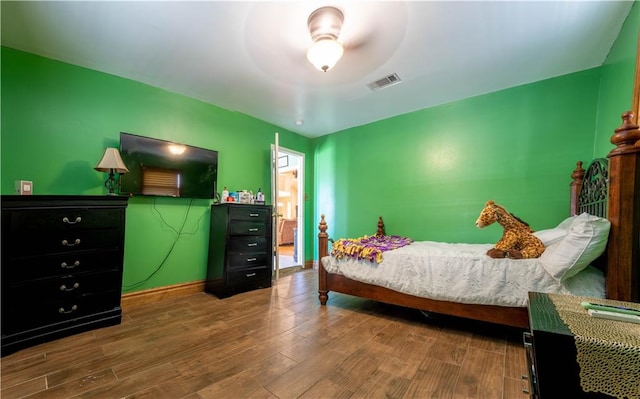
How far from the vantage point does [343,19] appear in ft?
5.83

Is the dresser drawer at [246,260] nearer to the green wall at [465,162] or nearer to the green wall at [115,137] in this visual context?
the green wall at [115,137]

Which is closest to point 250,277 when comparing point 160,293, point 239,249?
point 239,249

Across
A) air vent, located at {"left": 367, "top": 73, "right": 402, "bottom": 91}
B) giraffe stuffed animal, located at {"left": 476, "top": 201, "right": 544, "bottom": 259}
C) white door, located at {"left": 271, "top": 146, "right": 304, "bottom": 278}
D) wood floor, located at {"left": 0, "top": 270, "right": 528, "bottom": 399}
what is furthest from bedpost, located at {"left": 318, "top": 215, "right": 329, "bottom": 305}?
air vent, located at {"left": 367, "top": 73, "right": 402, "bottom": 91}

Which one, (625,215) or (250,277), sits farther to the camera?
(250,277)

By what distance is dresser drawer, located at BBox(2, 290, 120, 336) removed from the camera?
167cm

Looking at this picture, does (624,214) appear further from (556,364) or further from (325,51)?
(325,51)

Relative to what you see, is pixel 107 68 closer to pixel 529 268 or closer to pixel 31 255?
pixel 31 255

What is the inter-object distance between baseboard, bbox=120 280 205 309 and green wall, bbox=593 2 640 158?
4347mm

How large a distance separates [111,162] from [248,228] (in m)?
1.50

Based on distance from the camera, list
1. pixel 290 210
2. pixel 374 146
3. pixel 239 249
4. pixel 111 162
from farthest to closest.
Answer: pixel 290 210
pixel 374 146
pixel 239 249
pixel 111 162

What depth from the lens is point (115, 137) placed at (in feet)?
8.30

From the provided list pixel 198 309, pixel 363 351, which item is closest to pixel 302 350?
pixel 363 351

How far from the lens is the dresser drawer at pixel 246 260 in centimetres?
289

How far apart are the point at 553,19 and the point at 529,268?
1842 mm
